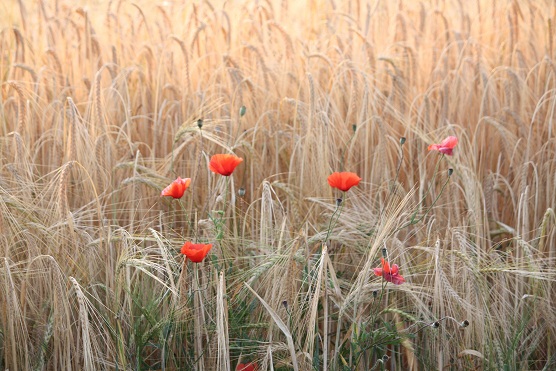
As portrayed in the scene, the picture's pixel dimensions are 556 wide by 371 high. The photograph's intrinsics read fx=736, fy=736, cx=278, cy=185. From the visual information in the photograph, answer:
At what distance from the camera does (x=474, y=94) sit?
2572 mm

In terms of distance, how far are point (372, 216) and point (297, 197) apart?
0.88 feet

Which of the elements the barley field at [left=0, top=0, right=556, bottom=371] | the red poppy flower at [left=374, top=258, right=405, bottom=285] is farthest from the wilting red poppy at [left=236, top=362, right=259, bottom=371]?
the red poppy flower at [left=374, top=258, right=405, bottom=285]

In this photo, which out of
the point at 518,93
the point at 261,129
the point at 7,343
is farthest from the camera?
the point at 518,93

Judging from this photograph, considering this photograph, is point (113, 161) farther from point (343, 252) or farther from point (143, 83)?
point (343, 252)

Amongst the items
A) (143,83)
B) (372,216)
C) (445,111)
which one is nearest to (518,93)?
(445,111)

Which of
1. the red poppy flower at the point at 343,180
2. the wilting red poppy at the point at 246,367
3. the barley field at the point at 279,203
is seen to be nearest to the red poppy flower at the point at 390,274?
the barley field at the point at 279,203

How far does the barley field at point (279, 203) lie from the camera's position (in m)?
1.64

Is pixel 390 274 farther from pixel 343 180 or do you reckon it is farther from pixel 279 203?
pixel 279 203

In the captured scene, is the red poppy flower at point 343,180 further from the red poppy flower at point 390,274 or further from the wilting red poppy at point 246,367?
the wilting red poppy at point 246,367

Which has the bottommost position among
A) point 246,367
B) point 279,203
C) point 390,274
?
point 246,367

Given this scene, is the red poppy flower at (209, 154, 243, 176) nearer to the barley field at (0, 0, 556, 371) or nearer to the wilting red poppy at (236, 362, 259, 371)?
the barley field at (0, 0, 556, 371)

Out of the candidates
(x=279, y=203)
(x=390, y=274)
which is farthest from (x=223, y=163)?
(x=390, y=274)

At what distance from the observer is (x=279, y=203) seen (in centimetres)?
181

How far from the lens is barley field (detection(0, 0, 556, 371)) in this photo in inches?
64.4
